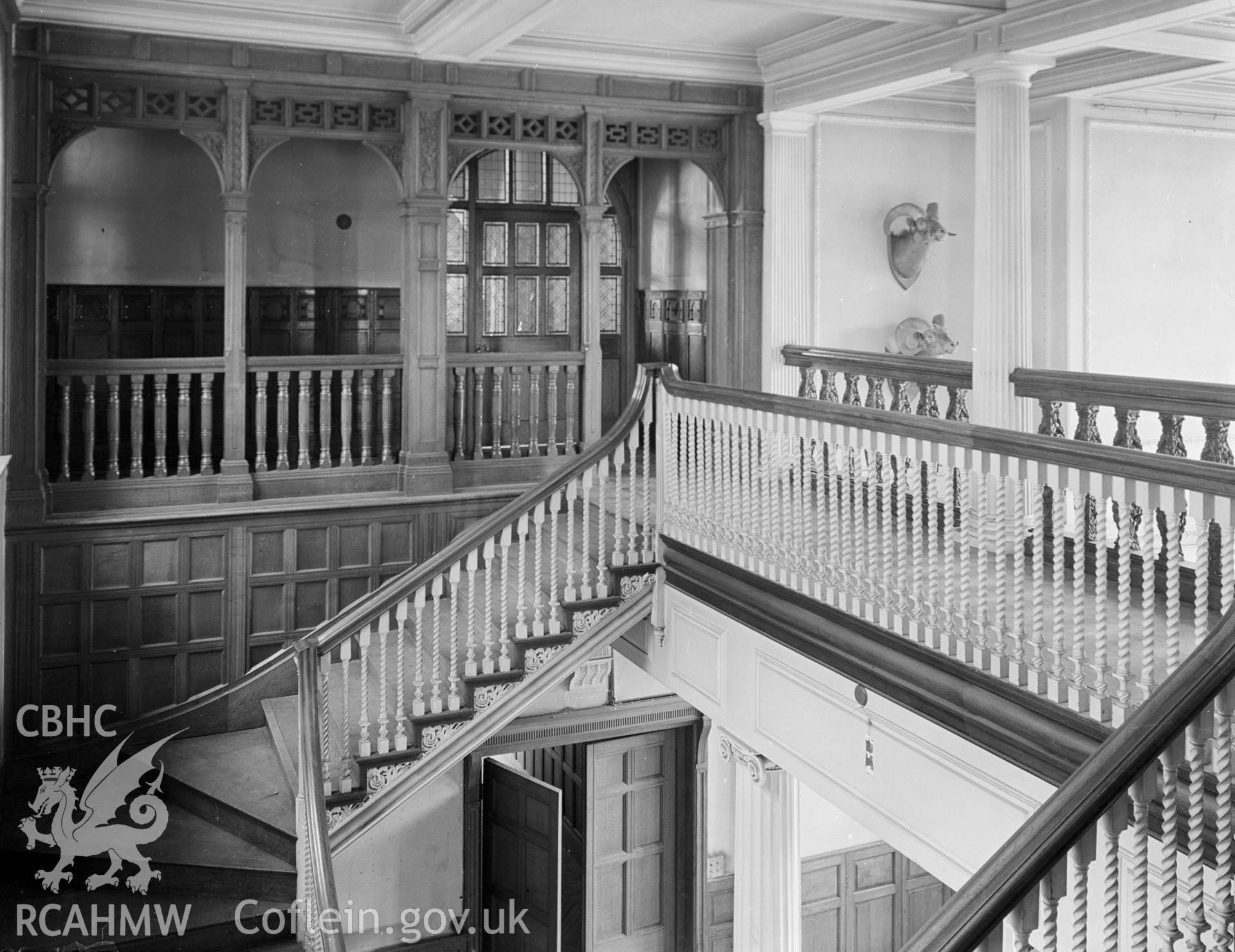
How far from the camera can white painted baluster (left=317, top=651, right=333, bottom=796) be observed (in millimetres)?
6004

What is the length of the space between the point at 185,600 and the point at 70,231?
308 centimetres

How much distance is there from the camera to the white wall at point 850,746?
4547 millimetres

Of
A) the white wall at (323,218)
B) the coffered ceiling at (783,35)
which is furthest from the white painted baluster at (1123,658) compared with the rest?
the white wall at (323,218)

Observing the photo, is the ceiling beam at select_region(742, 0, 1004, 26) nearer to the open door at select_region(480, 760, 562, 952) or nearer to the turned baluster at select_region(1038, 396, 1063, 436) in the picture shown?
the turned baluster at select_region(1038, 396, 1063, 436)

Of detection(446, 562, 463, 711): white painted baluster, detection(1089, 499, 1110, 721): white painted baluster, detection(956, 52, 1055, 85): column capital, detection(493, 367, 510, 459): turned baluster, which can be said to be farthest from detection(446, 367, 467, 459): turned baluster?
detection(1089, 499, 1110, 721): white painted baluster

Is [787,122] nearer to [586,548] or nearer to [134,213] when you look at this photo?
[586,548]

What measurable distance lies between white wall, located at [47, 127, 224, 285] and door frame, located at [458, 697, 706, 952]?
4.18 metres

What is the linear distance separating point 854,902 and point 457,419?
5258 millimetres

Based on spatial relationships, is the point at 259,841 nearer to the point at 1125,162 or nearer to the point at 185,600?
the point at 185,600

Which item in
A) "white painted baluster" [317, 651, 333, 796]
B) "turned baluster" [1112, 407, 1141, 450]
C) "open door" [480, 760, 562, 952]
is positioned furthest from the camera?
"open door" [480, 760, 562, 952]

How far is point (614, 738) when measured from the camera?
909 centimetres

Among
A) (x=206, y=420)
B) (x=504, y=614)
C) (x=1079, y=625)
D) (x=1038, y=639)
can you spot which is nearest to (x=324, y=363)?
(x=206, y=420)

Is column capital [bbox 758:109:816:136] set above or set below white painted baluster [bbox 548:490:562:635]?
above

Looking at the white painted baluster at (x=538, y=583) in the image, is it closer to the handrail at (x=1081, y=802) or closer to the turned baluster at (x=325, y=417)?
the turned baluster at (x=325, y=417)
